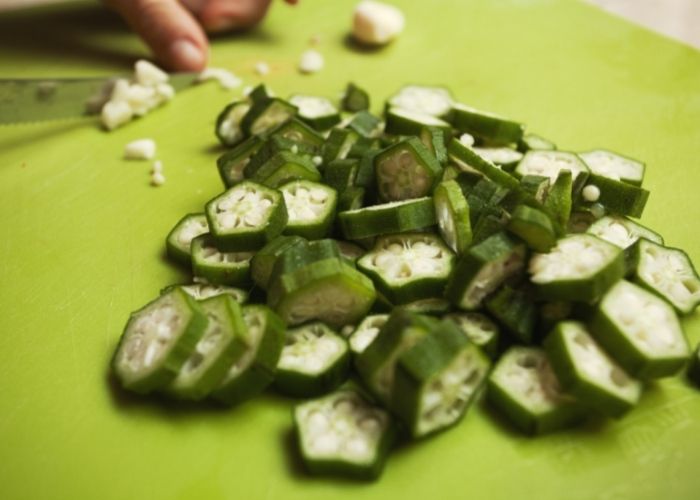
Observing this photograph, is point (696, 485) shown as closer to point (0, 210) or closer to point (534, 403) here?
point (534, 403)

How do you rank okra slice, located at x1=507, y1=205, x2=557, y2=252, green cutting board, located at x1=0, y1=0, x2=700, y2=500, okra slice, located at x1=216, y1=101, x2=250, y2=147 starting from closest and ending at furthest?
green cutting board, located at x1=0, y1=0, x2=700, y2=500, okra slice, located at x1=507, y1=205, x2=557, y2=252, okra slice, located at x1=216, y1=101, x2=250, y2=147

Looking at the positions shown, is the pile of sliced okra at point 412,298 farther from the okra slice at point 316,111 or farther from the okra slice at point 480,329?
the okra slice at point 316,111

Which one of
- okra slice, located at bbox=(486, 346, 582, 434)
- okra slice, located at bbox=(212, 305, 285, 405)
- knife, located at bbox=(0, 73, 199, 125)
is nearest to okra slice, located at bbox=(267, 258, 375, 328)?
okra slice, located at bbox=(212, 305, 285, 405)

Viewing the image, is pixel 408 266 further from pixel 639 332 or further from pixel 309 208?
pixel 639 332

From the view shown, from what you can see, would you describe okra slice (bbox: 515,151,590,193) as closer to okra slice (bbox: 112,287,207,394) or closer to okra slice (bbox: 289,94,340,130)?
okra slice (bbox: 289,94,340,130)

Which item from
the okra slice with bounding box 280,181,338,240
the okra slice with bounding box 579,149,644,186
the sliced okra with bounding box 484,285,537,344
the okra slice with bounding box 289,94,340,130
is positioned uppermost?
the okra slice with bounding box 579,149,644,186

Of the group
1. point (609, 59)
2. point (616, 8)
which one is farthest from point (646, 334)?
point (616, 8)
